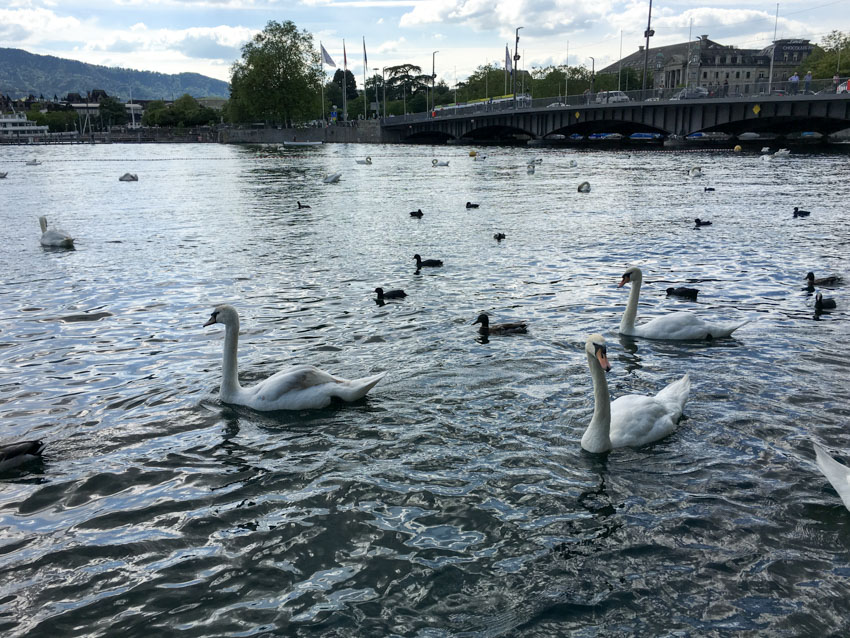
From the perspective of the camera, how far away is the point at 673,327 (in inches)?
359

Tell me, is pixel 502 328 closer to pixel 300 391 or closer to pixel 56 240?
pixel 300 391

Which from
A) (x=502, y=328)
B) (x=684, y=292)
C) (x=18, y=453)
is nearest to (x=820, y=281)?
(x=684, y=292)

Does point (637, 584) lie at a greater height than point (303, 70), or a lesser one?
lesser

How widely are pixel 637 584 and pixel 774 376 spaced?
439cm

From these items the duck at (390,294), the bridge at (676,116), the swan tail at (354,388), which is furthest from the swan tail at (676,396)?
the bridge at (676,116)

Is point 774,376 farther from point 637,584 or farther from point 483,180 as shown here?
point 483,180

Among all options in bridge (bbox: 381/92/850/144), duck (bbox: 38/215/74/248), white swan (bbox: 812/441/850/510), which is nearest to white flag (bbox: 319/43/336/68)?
bridge (bbox: 381/92/850/144)

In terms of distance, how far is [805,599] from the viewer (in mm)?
4160

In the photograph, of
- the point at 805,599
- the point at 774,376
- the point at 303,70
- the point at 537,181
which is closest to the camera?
the point at 805,599

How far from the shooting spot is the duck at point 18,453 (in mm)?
5836

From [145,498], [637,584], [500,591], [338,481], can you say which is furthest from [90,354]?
[637,584]

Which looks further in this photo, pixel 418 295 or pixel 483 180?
pixel 483 180

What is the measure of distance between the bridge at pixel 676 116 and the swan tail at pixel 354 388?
171 feet

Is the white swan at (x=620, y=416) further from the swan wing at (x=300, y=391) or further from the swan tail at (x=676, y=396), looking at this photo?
the swan wing at (x=300, y=391)
